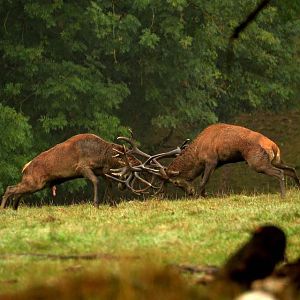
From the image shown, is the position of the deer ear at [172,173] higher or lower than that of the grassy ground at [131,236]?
lower

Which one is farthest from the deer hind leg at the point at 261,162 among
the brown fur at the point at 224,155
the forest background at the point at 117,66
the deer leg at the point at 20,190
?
the forest background at the point at 117,66

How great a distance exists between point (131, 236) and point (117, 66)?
1880 centimetres

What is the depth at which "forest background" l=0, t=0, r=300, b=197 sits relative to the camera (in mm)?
26859

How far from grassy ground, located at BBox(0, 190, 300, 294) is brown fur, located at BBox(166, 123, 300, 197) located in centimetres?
290

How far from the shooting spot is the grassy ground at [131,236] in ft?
27.0

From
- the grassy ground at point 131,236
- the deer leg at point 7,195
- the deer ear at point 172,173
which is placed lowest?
the deer leg at point 7,195

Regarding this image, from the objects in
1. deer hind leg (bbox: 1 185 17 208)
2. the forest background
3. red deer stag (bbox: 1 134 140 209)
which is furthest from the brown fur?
the forest background

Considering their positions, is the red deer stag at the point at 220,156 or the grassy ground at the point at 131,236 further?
the red deer stag at the point at 220,156

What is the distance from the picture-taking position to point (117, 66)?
97.6 feet

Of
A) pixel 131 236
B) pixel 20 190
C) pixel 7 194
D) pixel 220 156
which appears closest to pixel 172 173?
pixel 220 156

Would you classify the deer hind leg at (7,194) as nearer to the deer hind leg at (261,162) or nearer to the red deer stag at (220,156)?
the red deer stag at (220,156)

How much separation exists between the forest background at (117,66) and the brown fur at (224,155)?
6585 millimetres

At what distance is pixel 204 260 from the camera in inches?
363

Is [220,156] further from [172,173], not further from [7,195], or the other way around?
[7,195]
